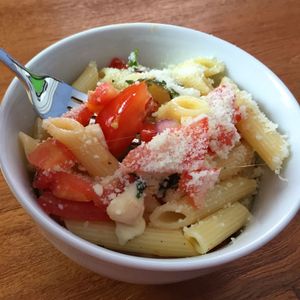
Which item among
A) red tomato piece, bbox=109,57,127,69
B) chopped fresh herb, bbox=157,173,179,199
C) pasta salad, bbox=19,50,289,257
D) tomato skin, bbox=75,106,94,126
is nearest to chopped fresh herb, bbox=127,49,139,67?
red tomato piece, bbox=109,57,127,69

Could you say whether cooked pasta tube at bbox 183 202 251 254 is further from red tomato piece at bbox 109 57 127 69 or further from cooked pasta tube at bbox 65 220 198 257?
red tomato piece at bbox 109 57 127 69

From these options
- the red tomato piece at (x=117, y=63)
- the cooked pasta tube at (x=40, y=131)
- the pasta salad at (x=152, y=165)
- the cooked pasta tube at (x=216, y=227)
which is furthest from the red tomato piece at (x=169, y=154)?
the red tomato piece at (x=117, y=63)

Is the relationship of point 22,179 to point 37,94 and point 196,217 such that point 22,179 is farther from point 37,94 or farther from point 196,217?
point 196,217

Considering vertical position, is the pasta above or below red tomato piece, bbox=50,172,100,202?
above

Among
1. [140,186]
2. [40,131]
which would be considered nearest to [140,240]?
[140,186]

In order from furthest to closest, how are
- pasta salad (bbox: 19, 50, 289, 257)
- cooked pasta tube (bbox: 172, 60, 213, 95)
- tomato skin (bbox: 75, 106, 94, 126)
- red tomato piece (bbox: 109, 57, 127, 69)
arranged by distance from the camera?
1. red tomato piece (bbox: 109, 57, 127, 69)
2. cooked pasta tube (bbox: 172, 60, 213, 95)
3. tomato skin (bbox: 75, 106, 94, 126)
4. pasta salad (bbox: 19, 50, 289, 257)

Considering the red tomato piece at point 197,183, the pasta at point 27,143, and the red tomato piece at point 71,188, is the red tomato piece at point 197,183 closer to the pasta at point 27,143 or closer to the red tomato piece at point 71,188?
the red tomato piece at point 71,188

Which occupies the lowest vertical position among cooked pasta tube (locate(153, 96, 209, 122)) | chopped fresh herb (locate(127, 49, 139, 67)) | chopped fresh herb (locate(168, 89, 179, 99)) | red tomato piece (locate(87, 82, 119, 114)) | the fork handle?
chopped fresh herb (locate(168, 89, 179, 99))
